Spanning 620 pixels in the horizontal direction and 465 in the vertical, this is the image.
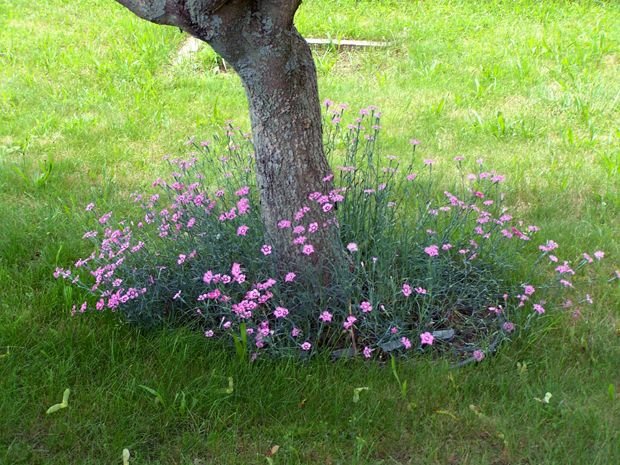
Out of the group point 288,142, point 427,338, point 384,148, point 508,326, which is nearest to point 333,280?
point 427,338

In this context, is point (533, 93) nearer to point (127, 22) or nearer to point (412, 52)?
point (412, 52)

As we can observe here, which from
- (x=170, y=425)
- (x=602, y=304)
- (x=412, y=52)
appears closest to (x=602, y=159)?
(x=602, y=304)

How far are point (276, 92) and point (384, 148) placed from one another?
→ 7.02 ft

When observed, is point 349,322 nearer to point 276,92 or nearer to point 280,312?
point 280,312

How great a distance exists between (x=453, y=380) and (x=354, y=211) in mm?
953

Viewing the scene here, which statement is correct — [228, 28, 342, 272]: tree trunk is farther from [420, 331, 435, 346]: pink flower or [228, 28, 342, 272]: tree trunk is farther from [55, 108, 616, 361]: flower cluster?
[420, 331, 435, 346]: pink flower

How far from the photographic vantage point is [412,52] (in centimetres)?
673

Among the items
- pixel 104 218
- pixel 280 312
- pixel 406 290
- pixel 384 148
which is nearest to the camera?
pixel 280 312

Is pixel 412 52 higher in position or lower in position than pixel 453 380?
higher

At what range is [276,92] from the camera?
2990mm

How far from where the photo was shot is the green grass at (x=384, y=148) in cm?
267

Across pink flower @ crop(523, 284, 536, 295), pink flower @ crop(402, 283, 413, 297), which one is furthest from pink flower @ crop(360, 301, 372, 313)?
pink flower @ crop(523, 284, 536, 295)

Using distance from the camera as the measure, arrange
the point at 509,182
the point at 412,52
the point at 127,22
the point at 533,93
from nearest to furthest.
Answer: the point at 509,182 < the point at 533,93 < the point at 412,52 < the point at 127,22

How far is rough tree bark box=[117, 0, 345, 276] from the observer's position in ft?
9.14
